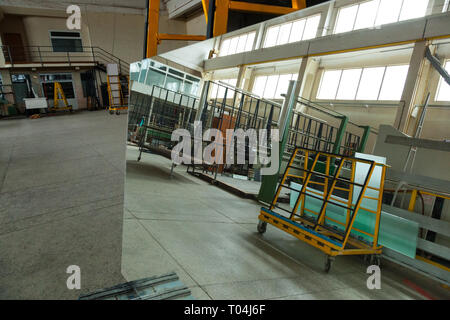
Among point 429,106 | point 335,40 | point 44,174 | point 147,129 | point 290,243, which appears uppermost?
point 335,40

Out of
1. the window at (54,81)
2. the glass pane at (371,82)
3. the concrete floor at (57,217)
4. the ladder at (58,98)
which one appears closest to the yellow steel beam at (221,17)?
the glass pane at (371,82)

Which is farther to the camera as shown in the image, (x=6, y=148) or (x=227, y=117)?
(x=6, y=148)

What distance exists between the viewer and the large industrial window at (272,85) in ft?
2.07

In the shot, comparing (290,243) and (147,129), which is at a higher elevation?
(147,129)

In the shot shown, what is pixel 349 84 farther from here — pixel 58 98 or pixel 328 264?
pixel 58 98

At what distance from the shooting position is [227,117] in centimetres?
66

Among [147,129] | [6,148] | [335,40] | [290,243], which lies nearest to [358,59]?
[335,40]

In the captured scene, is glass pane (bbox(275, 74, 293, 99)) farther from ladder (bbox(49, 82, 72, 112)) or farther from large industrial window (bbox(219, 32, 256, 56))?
ladder (bbox(49, 82, 72, 112))

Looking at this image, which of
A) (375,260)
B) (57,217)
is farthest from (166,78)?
(57,217)

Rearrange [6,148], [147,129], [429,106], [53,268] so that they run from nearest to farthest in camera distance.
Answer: [429,106] → [147,129] → [53,268] → [6,148]

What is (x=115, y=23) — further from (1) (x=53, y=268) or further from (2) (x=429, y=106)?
(1) (x=53, y=268)

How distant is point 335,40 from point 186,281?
0.64 metres

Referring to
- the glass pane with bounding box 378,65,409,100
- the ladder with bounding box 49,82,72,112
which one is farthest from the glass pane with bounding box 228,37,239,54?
the ladder with bounding box 49,82,72,112

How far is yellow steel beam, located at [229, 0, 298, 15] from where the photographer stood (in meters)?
0.53
